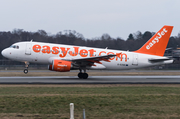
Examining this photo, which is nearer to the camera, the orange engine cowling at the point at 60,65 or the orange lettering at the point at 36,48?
the orange engine cowling at the point at 60,65

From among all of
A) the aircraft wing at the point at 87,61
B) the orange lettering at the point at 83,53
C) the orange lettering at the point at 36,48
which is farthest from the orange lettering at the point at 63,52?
the orange lettering at the point at 36,48

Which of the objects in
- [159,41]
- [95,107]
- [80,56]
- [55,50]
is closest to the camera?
[95,107]

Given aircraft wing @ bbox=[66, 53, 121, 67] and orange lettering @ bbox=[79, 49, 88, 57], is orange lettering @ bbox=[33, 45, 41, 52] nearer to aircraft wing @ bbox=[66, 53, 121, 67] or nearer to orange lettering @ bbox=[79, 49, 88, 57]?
aircraft wing @ bbox=[66, 53, 121, 67]

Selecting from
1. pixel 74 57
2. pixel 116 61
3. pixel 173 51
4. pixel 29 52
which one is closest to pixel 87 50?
pixel 74 57

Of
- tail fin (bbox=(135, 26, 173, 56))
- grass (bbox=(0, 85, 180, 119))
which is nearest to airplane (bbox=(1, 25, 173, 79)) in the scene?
tail fin (bbox=(135, 26, 173, 56))

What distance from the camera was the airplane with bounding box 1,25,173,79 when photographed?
26.9m

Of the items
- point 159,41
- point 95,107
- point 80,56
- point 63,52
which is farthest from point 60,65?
point 95,107

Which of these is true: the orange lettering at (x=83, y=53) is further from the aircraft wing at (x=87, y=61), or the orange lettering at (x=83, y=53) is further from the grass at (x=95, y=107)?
the grass at (x=95, y=107)

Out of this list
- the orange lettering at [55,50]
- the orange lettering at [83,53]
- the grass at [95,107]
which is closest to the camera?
the grass at [95,107]

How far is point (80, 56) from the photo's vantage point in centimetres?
2844

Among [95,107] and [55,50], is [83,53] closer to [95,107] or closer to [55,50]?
[55,50]

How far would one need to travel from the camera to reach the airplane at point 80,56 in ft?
88.4

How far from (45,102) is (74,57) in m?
15.7

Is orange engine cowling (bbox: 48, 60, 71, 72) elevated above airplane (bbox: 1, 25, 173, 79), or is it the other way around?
airplane (bbox: 1, 25, 173, 79)
